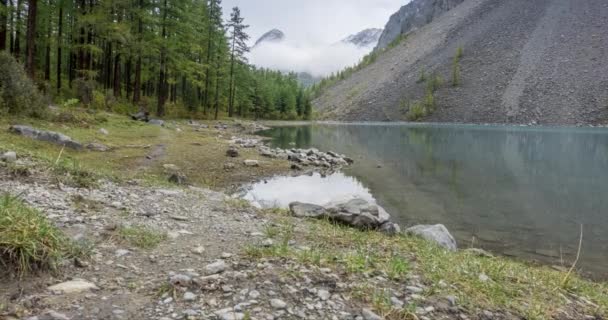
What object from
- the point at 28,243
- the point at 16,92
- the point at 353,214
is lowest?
the point at 353,214

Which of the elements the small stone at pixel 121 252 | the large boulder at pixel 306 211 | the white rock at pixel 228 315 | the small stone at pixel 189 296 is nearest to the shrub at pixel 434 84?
the large boulder at pixel 306 211

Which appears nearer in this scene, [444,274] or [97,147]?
[444,274]

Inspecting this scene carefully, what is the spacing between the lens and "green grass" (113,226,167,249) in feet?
18.0

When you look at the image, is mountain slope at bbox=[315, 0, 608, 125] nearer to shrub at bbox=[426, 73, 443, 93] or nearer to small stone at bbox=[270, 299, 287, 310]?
shrub at bbox=[426, 73, 443, 93]

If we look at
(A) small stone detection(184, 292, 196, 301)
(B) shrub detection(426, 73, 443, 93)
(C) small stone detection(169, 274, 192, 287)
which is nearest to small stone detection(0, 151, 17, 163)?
(C) small stone detection(169, 274, 192, 287)

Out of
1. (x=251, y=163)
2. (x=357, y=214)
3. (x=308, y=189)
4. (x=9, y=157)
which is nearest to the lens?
(x=9, y=157)

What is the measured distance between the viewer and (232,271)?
4.70 meters

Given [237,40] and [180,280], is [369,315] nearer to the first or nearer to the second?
[180,280]

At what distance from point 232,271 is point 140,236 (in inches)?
73.8

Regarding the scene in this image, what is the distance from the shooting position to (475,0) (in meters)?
194

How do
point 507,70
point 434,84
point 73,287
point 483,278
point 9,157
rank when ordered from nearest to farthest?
point 73,287 → point 483,278 → point 9,157 → point 507,70 → point 434,84

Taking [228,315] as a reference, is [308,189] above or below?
below

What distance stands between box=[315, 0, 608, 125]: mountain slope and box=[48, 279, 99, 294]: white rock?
5222 inches

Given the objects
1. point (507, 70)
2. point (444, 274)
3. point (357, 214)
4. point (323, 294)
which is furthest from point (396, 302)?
point (507, 70)
